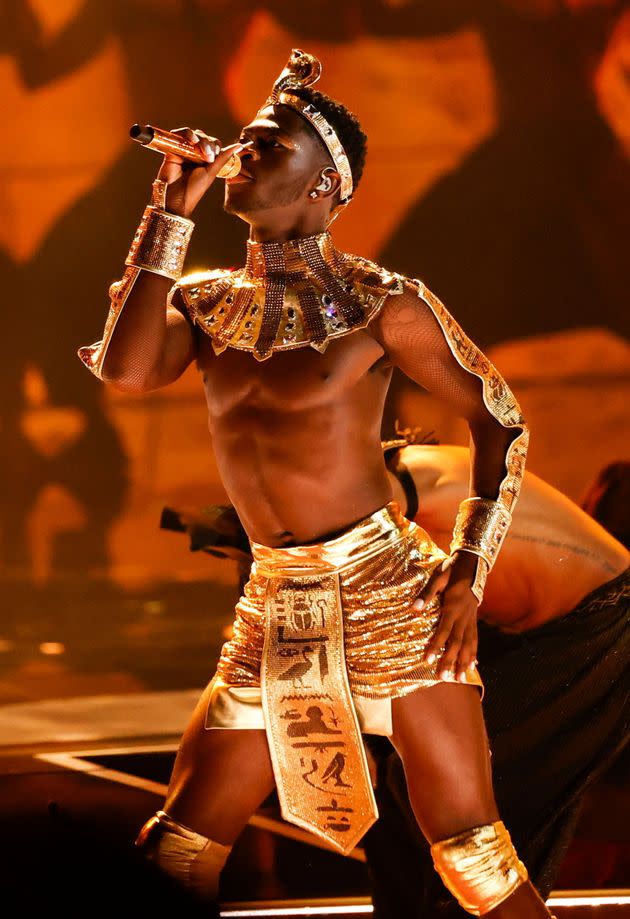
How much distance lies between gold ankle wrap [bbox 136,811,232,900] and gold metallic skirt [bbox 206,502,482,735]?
7.6 inches

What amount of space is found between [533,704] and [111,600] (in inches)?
161

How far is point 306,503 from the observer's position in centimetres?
214

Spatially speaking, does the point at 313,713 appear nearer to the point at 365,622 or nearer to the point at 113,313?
the point at 365,622

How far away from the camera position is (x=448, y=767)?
2.08 meters

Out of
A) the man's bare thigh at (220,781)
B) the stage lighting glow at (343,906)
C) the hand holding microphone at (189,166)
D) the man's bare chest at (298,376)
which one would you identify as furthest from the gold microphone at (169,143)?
the stage lighting glow at (343,906)

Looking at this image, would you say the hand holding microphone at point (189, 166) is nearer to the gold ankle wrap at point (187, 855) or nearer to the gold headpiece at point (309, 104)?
the gold headpiece at point (309, 104)

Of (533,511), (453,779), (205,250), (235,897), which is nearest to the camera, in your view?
(453,779)

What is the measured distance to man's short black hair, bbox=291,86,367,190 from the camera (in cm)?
226

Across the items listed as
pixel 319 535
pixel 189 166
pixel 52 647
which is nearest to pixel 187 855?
pixel 319 535

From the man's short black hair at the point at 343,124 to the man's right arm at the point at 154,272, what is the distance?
0.22 meters

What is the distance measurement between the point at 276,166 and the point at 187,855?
1.19m

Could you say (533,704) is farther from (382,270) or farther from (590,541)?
(382,270)

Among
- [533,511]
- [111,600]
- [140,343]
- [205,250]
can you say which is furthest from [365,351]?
[111,600]

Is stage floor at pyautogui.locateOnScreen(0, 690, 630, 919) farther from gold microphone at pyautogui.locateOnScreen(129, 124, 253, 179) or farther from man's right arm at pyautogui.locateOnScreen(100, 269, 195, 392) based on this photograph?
gold microphone at pyautogui.locateOnScreen(129, 124, 253, 179)
